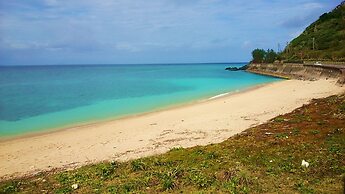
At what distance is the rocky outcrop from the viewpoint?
46.1m

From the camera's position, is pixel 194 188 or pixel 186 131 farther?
pixel 186 131

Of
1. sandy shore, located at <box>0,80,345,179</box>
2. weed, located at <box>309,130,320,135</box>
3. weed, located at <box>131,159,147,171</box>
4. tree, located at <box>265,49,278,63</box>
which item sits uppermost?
tree, located at <box>265,49,278,63</box>

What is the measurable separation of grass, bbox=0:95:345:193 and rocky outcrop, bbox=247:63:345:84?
28.8 m

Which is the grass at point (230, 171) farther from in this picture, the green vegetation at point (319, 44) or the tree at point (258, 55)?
the tree at point (258, 55)

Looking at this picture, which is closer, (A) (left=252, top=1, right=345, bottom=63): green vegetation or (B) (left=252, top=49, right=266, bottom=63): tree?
(A) (left=252, top=1, right=345, bottom=63): green vegetation

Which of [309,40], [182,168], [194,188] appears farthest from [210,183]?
[309,40]

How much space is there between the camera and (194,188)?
8.20m

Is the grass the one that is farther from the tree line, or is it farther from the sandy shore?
the tree line

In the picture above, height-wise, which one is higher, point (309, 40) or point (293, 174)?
point (309, 40)

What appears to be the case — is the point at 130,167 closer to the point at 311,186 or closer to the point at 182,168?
the point at 182,168

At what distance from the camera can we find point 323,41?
92.7m

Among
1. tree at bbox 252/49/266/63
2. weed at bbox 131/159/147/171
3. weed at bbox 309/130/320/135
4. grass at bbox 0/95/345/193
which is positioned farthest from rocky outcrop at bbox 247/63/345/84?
weed at bbox 131/159/147/171

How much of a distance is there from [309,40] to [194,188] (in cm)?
10559

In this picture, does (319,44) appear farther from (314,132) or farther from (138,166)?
(138,166)
